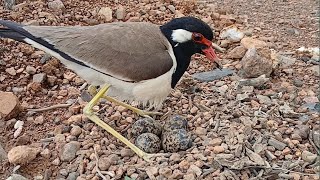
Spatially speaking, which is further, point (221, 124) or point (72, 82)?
point (72, 82)

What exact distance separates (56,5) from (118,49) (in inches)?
71.1

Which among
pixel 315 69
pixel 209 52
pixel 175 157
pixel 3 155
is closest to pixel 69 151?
pixel 3 155

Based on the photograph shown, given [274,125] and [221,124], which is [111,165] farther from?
[274,125]

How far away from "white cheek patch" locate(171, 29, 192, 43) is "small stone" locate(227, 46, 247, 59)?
1118 millimetres

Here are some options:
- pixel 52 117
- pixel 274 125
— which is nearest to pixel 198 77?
pixel 274 125

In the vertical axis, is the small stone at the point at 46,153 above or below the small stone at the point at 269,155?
below

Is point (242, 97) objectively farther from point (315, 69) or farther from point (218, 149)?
point (315, 69)

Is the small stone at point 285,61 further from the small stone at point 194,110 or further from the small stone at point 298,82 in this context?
the small stone at point 194,110

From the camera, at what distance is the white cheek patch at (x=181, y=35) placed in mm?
4109

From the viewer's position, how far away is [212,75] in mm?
4918

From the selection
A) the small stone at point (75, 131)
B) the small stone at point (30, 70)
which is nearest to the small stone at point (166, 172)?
the small stone at point (75, 131)

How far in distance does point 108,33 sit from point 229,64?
1.37 m

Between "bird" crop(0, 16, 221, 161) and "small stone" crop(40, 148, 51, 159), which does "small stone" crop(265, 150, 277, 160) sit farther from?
"small stone" crop(40, 148, 51, 159)

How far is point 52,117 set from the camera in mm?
4492
